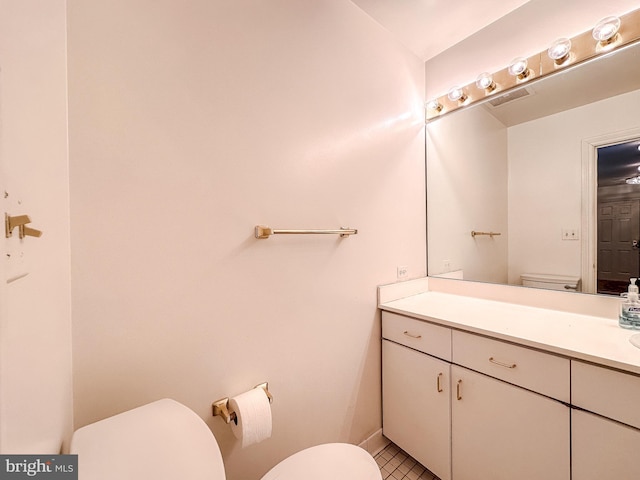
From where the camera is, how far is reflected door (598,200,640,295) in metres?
1.18

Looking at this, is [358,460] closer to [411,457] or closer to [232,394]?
[232,394]

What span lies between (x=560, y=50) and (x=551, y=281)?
3.88ft

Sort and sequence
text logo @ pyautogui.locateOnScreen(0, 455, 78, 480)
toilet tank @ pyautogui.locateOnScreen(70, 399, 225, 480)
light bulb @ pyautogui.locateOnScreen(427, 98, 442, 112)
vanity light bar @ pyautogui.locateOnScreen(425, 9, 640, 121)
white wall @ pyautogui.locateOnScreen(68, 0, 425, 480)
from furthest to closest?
light bulb @ pyautogui.locateOnScreen(427, 98, 442, 112) → vanity light bar @ pyautogui.locateOnScreen(425, 9, 640, 121) → white wall @ pyautogui.locateOnScreen(68, 0, 425, 480) → toilet tank @ pyautogui.locateOnScreen(70, 399, 225, 480) → text logo @ pyautogui.locateOnScreen(0, 455, 78, 480)

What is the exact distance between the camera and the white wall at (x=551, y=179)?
4.18 feet

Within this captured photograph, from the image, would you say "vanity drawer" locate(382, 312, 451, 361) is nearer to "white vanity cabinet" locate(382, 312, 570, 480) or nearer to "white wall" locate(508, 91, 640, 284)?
"white vanity cabinet" locate(382, 312, 570, 480)

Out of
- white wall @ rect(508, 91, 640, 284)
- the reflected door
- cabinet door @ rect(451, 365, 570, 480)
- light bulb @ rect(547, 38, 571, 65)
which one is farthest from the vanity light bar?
cabinet door @ rect(451, 365, 570, 480)

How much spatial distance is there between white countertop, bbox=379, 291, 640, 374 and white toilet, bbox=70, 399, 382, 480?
107 cm

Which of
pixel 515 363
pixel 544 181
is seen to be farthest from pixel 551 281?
pixel 515 363

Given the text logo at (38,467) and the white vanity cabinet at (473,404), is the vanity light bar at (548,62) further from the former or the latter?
the text logo at (38,467)

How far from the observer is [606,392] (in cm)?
84

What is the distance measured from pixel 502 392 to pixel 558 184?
1.11m

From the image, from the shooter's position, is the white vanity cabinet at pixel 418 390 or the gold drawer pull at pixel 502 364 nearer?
the gold drawer pull at pixel 502 364

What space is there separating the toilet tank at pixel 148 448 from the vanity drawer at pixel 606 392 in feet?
3.76

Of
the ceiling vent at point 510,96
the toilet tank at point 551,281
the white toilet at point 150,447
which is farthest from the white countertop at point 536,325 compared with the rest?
the ceiling vent at point 510,96
